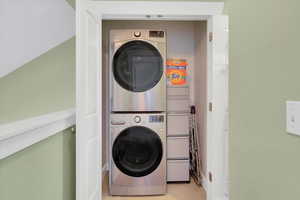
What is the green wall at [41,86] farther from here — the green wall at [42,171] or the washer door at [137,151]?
the washer door at [137,151]

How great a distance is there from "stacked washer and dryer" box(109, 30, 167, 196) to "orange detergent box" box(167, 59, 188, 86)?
1.32 ft

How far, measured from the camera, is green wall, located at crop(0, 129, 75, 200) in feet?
3.43

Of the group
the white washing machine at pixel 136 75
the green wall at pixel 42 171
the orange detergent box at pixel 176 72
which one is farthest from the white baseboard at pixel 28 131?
the orange detergent box at pixel 176 72

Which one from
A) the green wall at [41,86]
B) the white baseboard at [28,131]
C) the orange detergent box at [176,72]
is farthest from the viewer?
the orange detergent box at [176,72]

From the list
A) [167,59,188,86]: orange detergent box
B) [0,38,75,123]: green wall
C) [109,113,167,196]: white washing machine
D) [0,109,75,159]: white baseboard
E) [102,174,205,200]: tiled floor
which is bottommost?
[102,174,205,200]: tiled floor

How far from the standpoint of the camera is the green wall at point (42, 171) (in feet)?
3.43

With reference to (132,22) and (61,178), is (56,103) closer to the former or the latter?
(61,178)

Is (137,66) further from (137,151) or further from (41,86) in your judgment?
(41,86)

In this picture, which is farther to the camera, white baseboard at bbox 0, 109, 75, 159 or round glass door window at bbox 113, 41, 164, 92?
round glass door window at bbox 113, 41, 164, 92

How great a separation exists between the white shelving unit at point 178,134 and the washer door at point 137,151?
30 cm
